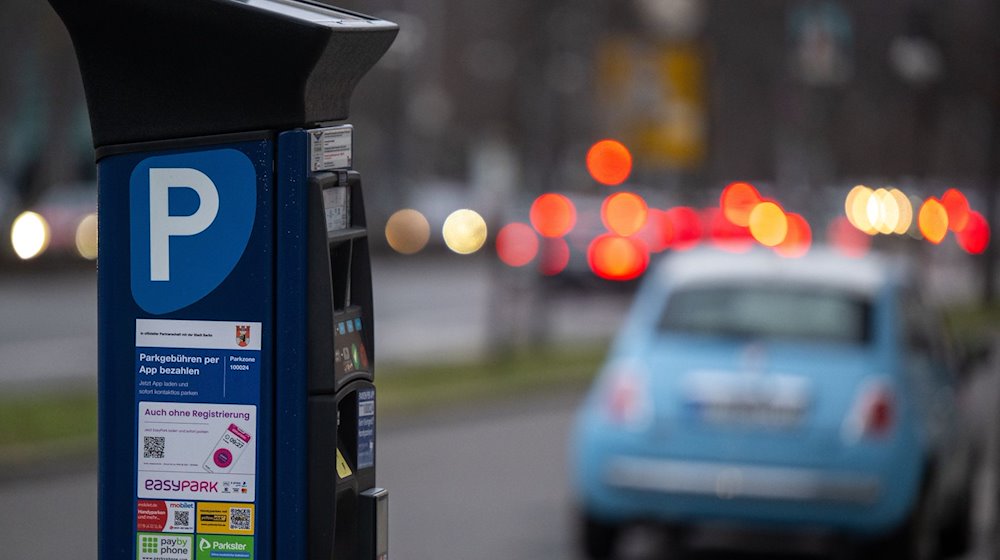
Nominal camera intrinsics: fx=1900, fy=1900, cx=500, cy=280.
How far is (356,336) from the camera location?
175 inches

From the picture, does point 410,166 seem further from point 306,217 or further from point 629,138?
point 306,217

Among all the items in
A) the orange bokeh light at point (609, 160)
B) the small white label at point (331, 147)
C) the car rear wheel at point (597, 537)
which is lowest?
the car rear wheel at point (597, 537)

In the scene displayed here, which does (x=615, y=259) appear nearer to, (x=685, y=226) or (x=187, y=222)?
(x=685, y=226)

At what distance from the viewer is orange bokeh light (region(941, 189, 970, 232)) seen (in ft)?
130

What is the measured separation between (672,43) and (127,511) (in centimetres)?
2578

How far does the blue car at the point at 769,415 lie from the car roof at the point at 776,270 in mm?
11

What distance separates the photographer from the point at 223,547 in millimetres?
4320

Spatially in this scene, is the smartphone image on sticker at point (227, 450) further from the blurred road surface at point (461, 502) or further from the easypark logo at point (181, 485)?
the blurred road surface at point (461, 502)

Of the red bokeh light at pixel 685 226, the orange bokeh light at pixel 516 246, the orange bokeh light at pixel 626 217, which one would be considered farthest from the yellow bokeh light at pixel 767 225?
the orange bokeh light at pixel 516 246

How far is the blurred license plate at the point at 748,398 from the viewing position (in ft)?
28.0

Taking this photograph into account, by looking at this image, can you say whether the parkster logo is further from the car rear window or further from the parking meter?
the car rear window

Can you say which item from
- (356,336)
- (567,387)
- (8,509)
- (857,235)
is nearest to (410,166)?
(857,235)

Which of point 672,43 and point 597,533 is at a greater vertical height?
point 672,43

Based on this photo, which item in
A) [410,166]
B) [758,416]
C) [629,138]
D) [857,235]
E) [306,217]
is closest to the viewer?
[306,217]
